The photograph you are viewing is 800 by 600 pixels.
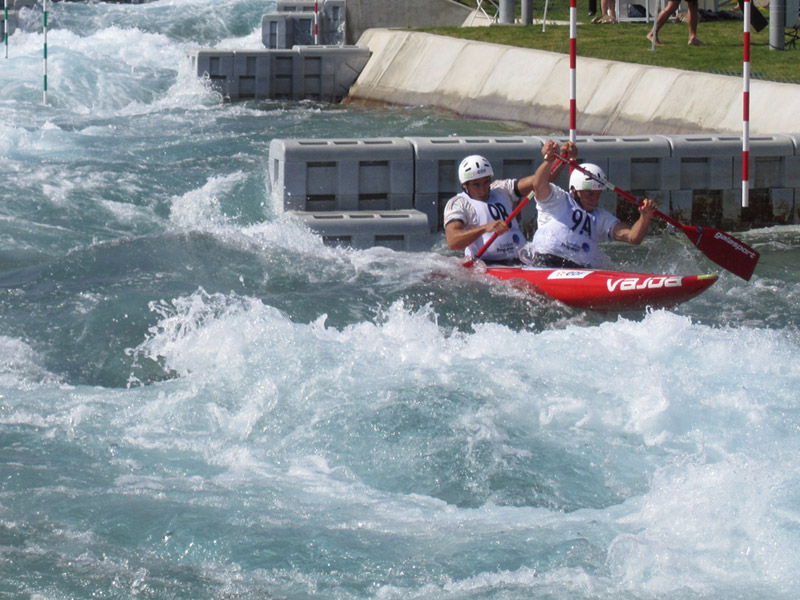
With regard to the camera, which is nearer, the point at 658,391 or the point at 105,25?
the point at 658,391

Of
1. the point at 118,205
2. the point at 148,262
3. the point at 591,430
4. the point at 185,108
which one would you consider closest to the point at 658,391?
the point at 591,430

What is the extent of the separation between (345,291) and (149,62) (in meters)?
14.6

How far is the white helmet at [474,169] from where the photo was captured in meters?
8.74

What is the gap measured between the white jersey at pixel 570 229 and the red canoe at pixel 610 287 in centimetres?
26

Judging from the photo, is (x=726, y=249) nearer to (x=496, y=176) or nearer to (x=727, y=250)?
(x=727, y=250)

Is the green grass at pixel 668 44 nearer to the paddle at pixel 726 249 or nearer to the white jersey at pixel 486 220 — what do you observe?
the paddle at pixel 726 249

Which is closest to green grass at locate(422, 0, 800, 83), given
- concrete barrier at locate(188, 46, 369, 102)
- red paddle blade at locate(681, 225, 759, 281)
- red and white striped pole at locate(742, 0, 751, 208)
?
concrete barrier at locate(188, 46, 369, 102)

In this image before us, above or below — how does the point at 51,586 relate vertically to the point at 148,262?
below

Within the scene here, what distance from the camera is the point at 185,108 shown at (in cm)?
1834

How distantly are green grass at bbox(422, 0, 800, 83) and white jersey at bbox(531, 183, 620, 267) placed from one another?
5.30 metres

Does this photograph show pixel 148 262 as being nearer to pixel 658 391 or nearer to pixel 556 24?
pixel 658 391

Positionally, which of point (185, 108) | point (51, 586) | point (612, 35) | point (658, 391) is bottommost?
point (51, 586)

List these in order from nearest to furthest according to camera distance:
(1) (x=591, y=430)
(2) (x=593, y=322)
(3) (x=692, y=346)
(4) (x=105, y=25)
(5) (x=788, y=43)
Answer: (1) (x=591, y=430) < (3) (x=692, y=346) < (2) (x=593, y=322) < (5) (x=788, y=43) < (4) (x=105, y=25)

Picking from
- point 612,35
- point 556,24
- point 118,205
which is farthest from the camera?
point 556,24
